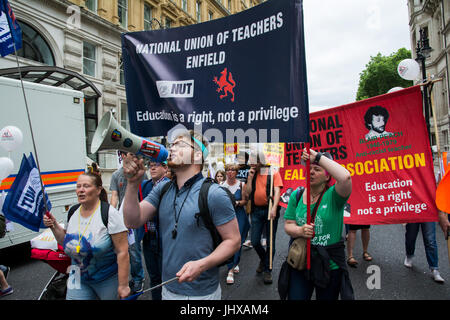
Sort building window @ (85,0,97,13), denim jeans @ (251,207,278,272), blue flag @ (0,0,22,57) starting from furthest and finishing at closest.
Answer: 1. building window @ (85,0,97,13)
2. denim jeans @ (251,207,278,272)
3. blue flag @ (0,0,22,57)

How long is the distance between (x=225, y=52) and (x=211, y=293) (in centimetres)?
190

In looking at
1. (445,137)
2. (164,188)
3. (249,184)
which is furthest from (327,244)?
(445,137)

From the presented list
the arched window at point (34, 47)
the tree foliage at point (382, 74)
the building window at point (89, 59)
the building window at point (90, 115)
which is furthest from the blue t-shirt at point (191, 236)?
the tree foliage at point (382, 74)

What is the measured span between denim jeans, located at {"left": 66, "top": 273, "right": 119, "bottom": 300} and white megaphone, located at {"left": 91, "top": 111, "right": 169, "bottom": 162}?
1.23 metres

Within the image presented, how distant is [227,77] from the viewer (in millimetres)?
2369

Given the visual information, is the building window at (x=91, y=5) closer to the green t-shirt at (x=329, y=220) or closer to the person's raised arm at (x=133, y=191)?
the person's raised arm at (x=133, y=191)

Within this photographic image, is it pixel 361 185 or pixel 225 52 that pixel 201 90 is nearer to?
pixel 225 52

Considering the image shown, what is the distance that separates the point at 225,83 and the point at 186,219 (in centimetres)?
121

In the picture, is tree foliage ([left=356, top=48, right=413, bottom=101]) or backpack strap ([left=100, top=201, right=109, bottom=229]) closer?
backpack strap ([left=100, top=201, right=109, bottom=229])

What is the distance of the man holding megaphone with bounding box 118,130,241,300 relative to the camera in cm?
179

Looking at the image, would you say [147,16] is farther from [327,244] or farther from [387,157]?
[327,244]

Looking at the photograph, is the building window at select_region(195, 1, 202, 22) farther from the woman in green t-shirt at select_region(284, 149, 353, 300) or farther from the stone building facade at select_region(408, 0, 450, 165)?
the woman in green t-shirt at select_region(284, 149, 353, 300)

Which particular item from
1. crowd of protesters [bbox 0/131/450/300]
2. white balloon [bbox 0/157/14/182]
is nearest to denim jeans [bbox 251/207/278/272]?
crowd of protesters [bbox 0/131/450/300]

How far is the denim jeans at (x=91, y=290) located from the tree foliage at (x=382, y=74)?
Answer: 42.0 metres
